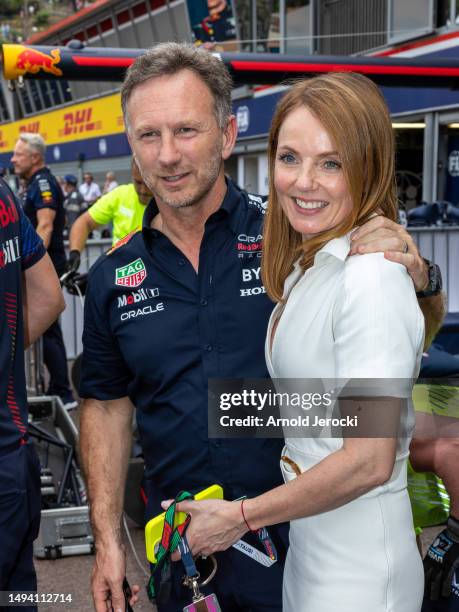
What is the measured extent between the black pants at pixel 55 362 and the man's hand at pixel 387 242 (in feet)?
16.0

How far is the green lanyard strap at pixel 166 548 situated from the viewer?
5.12ft

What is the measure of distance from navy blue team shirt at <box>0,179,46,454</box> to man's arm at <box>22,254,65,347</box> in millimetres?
202

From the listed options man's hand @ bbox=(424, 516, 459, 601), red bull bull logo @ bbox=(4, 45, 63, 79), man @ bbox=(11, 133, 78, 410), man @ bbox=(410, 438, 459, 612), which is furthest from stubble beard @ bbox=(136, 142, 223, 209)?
man @ bbox=(11, 133, 78, 410)

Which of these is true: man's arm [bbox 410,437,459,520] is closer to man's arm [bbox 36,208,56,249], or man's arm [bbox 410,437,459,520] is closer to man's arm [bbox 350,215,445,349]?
man's arm [bbox 350,215,445,349]

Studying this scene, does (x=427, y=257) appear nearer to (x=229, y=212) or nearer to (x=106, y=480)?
(x=229, y=212)

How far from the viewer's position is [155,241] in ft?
6.62

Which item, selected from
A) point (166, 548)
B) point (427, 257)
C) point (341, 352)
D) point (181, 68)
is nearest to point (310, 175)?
point (341, 352)

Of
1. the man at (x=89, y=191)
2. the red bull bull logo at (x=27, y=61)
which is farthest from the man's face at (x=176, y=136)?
the man at (x=89, y=191)

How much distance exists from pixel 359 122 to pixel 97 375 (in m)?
1.06

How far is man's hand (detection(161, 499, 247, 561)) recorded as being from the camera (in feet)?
4.79

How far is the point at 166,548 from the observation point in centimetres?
158

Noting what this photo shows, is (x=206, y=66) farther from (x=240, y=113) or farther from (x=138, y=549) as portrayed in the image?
(x=240, y=113)

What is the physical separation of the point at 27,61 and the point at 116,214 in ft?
4.34

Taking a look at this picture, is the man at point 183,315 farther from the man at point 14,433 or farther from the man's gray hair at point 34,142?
the man's gray hair at point 34,142
